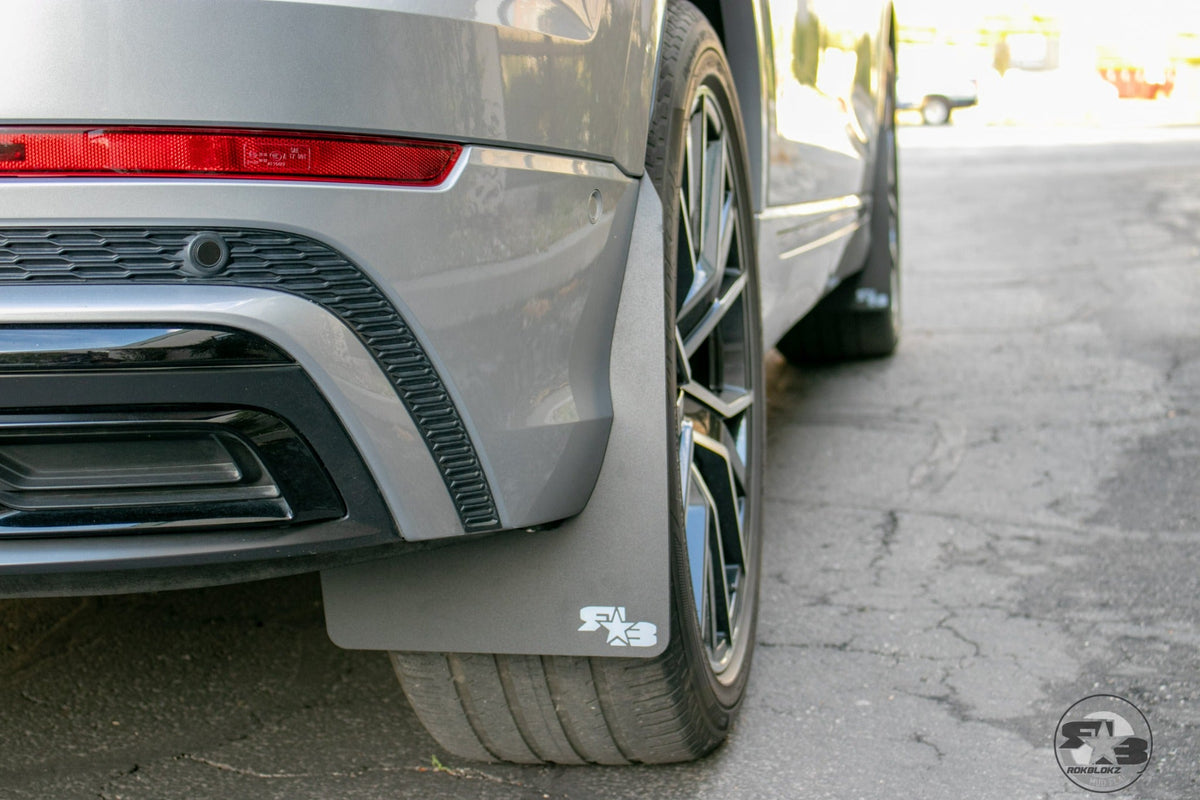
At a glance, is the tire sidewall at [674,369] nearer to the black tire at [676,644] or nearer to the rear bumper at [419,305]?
the black tire at [676,644]

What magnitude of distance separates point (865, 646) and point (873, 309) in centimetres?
243

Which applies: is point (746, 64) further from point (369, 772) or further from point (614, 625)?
point (369, 772)

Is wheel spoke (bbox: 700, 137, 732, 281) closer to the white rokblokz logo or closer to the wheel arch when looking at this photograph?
the wheel arch

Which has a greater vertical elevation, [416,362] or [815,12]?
[815,12]

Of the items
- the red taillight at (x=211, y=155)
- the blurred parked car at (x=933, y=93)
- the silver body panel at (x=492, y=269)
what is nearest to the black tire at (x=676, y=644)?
the silver body panel at (x=492, y=269)

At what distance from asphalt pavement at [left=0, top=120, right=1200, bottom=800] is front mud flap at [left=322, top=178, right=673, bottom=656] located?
0.32 m

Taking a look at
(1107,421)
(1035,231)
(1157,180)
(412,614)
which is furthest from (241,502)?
(1157,180)

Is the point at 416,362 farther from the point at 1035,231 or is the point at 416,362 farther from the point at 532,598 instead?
the point at 1035,231

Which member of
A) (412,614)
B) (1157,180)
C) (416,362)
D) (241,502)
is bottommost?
(1157,180)

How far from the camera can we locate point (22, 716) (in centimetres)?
205

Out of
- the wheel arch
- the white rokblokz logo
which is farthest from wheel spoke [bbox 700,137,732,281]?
the white rokblokz logo

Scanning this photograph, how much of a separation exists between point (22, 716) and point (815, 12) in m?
2.22

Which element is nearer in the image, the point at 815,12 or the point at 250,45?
the point at 250,45

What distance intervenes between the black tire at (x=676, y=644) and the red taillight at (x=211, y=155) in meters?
0.49
